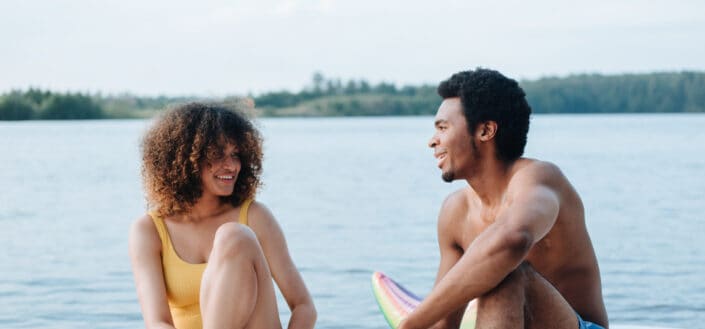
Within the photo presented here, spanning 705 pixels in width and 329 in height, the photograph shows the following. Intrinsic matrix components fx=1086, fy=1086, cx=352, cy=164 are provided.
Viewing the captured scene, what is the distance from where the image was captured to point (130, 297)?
8.03m

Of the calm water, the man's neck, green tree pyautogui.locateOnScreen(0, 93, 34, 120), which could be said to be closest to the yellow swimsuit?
the calm water

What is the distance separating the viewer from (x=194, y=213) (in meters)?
3.55

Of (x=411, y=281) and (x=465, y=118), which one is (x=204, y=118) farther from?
(x=411, y=281)

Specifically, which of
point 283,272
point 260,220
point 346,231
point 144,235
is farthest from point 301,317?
point 346,231

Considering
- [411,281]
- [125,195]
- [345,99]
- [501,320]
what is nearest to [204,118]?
[501,320]

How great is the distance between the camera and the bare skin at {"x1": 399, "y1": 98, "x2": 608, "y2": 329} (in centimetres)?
293

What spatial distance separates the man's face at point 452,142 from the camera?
331 cm

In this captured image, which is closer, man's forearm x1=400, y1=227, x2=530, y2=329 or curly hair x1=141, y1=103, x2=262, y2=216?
man's forearm x1=400, y1=227, x2=530, y2=329

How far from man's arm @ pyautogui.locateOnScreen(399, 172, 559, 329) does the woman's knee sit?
502mm

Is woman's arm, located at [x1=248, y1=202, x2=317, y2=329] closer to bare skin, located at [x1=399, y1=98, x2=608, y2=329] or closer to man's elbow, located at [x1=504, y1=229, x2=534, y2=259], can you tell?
bare skin, located at [x1=399, y1=98, x2=608, y2=329]

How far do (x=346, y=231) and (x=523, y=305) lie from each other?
950cm

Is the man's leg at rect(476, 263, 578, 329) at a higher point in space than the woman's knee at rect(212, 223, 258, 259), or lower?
lower

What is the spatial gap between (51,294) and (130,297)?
26.8 inches

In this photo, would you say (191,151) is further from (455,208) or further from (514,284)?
(514,284)
